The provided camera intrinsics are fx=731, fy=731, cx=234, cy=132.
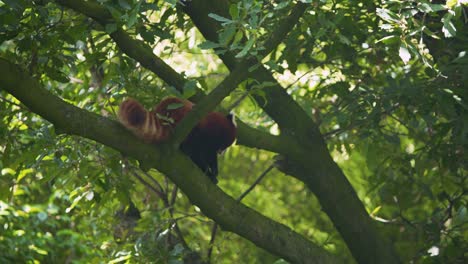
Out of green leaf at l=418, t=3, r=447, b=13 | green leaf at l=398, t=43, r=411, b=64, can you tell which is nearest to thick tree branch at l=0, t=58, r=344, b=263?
green leaf at l=398, t=43, r=411, b=64

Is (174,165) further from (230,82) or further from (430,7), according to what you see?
(430,7)

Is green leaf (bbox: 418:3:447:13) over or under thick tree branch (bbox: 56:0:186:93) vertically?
under

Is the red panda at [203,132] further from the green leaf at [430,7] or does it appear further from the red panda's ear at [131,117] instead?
the green leaf at [430,7]

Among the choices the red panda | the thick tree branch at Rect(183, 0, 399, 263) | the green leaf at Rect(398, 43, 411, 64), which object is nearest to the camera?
the green leaf at Rect(398, 43, 411, 64)

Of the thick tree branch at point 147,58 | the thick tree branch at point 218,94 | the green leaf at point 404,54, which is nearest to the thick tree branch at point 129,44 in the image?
the thick tree branch at point 147,58

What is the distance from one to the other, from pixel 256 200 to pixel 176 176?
3635 mm

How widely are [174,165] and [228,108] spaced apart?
115 centimetres

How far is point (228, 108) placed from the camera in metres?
4.10

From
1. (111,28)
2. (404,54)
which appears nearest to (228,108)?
(111,28)

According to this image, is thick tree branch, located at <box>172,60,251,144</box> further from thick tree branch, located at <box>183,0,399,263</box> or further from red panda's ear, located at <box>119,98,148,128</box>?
thick tree branch, located at <box>183,0,399,263</box>

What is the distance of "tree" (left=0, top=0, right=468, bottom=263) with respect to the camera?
2857 millimetres

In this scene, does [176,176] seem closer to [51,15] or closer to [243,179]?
[51,15]

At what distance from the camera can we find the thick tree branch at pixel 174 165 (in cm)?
264

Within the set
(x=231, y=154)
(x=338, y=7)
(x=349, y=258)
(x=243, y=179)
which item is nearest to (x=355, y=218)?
(x=338, y=7)
